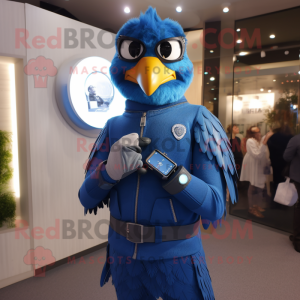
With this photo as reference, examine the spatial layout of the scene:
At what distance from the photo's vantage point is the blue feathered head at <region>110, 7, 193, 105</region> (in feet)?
3.14

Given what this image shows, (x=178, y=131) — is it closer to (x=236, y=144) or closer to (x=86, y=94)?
(x=86, y=94)

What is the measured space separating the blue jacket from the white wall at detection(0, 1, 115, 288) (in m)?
1.35

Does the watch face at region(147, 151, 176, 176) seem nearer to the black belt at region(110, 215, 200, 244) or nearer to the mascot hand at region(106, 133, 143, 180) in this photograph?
the mascot hand at region(106, 133, 143, 180)

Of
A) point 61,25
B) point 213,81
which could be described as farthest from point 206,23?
point 61,25

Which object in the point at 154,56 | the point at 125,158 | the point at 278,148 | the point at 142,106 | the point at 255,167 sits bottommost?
the point at 255,167

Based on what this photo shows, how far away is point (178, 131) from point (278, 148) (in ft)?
8.94

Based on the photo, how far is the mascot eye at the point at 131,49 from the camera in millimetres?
978

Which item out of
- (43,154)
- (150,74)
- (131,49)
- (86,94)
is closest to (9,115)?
(43,154)

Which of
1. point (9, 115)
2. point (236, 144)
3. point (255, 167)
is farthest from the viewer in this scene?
point (236, 144)

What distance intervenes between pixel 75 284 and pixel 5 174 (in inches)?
41.4

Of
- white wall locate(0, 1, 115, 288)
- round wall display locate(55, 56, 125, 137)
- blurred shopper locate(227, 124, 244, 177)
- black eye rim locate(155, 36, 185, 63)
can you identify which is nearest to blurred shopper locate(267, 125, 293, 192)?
blurred shopper locate(227, 124, 244, 177)

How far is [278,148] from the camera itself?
3.22m

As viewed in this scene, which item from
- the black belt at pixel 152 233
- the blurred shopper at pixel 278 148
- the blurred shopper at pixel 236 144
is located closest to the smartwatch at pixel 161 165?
the black belt at pixel 152 233

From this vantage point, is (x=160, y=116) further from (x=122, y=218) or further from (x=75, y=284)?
(x=75, y=284)
